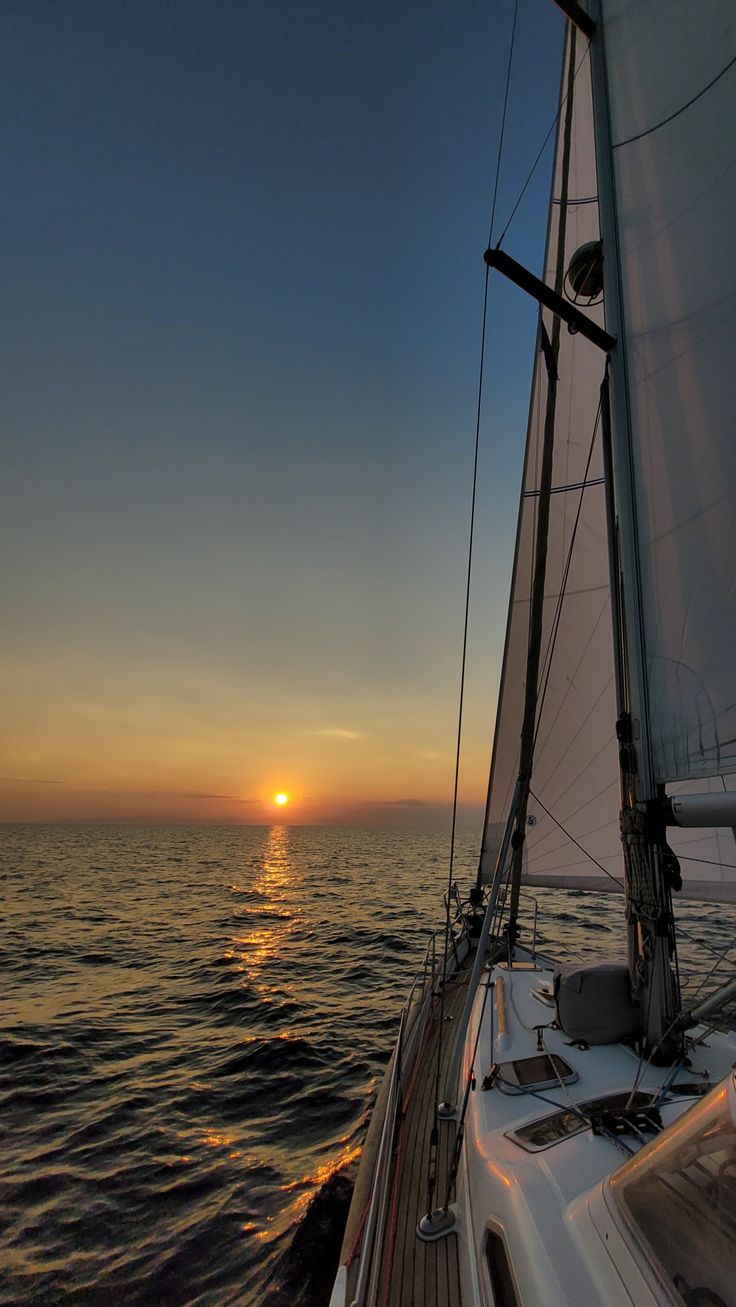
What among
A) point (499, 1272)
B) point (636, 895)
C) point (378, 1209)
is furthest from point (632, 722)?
point (378, 1209)

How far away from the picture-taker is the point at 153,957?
16484mm

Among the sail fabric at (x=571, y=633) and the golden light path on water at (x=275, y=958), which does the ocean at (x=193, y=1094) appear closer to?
the golden light path on water at (x=275, y=958)

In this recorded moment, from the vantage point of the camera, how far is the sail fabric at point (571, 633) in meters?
8.17

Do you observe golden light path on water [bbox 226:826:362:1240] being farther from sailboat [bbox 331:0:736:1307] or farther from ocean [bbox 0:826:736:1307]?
sailboat [bbox 331:0:736:1307]

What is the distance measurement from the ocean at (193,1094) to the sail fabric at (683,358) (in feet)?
9.43

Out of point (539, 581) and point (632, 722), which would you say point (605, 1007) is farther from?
point (539, 581)

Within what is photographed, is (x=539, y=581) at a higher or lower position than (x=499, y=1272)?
higher

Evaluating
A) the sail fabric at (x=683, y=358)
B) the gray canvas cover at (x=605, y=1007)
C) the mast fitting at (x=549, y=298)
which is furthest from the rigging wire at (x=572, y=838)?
the mast fitting at (x=549, y=298)

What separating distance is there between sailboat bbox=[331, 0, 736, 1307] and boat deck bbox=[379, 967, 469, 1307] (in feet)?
0.06

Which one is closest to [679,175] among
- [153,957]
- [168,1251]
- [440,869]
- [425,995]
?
[425,995]

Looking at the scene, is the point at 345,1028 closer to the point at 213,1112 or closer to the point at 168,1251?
the point at 213,1112

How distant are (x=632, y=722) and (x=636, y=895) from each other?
151cm

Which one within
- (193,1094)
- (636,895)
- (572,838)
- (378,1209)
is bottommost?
(193,1094)

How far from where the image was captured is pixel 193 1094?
8367 mm
